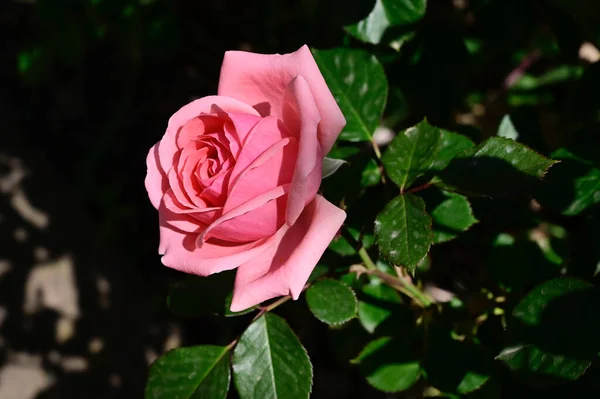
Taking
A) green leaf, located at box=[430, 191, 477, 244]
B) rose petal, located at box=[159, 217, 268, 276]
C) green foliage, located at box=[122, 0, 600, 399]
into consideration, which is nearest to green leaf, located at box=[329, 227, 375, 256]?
green foliage, located at box=[122, 0, 600, 399]

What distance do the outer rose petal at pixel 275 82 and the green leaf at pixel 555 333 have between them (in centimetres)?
33

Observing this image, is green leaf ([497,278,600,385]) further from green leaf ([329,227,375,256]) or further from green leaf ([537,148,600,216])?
green leaf ([329,227,375,256])

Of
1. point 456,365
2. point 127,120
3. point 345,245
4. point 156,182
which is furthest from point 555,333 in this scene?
point 127,120

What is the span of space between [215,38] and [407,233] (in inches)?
51.1

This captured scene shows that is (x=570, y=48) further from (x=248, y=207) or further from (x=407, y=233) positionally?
(x=248, y=207)

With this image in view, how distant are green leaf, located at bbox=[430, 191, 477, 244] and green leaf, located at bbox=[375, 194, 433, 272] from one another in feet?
0.63

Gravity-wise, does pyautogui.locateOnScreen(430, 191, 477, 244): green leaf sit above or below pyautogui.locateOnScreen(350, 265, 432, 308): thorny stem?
above

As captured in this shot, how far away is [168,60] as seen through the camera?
2270mm

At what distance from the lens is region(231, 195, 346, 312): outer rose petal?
62 centimetres

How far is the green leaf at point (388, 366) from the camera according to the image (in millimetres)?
955

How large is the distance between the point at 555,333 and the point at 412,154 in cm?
28

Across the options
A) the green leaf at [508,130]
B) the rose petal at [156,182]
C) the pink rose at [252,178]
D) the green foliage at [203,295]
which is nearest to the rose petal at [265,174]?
the pink rose at [252,178]

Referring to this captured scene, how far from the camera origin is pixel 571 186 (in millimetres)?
835

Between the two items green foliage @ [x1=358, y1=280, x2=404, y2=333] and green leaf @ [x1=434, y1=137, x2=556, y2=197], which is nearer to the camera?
green leaf @ [x1=434, y1=137, x2=556, y2=197]
